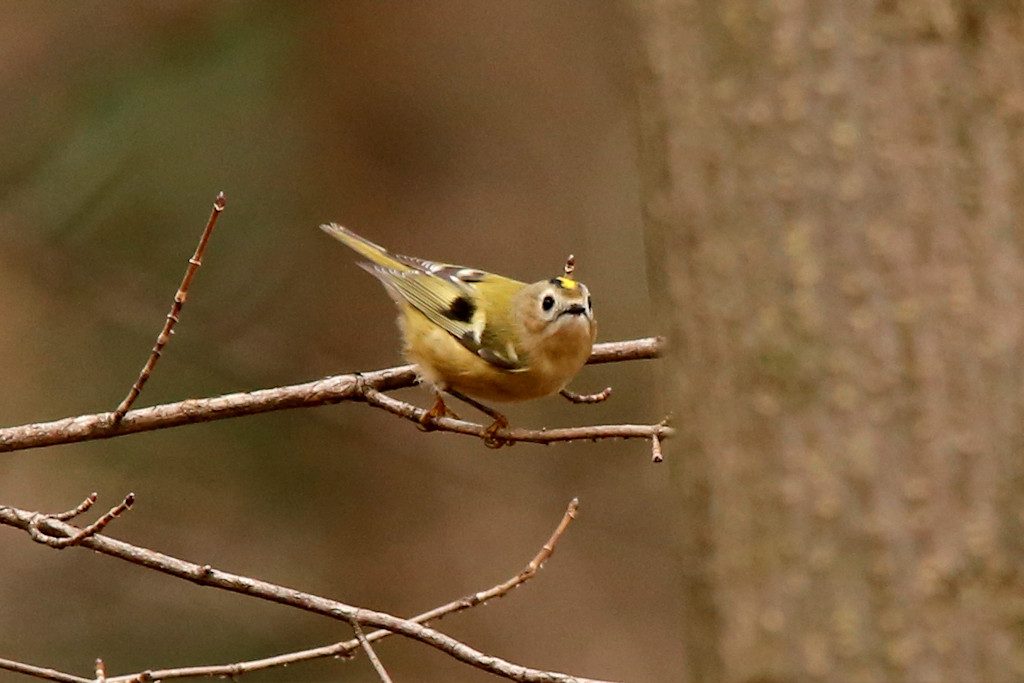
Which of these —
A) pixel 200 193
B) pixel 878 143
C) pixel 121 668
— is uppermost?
pixel 200 193

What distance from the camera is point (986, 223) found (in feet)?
3.67

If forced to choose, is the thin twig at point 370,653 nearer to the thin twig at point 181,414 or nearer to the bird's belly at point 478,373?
the thin twig at point 181,414

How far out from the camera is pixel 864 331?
3.72 ft

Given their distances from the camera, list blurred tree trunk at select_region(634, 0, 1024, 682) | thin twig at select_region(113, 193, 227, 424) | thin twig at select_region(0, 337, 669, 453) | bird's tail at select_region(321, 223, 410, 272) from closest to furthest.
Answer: blurred tree trunk at select_region(634, 0, 1024, 682) → thin twig at select_region(113, 193, 227, 424) → thin twig at select_region(0, 337, 669, 453) → bird's tail at select_region(321, 223, 410, 272)

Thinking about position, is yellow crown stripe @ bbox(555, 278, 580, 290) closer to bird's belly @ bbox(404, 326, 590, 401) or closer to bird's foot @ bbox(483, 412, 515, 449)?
bird's belly @ bbox(404, 326, 590, 401)

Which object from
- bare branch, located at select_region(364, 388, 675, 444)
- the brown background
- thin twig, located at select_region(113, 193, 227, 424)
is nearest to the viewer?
thin twig, located at select_region(113, 193, 227, 424)

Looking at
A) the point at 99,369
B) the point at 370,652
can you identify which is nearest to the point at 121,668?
the point at 99,369

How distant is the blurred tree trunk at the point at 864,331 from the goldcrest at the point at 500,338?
2.44 metres

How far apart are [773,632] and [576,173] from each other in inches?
265

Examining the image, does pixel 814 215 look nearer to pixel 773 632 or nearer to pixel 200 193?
pixel 773 632

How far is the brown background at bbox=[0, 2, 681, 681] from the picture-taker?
718cm

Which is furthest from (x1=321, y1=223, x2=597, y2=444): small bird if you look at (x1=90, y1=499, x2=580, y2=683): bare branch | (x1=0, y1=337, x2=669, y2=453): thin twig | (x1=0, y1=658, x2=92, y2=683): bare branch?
(x1=0, y1=658, x2=92, y2=683): bare branch

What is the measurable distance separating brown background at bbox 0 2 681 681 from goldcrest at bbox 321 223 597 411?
2907mm

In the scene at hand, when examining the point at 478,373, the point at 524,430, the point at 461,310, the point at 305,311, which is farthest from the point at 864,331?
the point at 305,311
